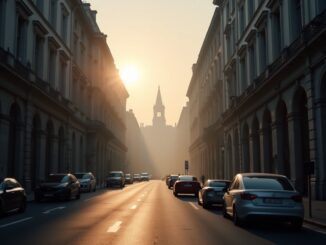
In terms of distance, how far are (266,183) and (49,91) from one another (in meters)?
26.9

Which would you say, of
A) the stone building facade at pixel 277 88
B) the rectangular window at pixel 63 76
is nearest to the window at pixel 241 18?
the stone building facade at pixel 277 88

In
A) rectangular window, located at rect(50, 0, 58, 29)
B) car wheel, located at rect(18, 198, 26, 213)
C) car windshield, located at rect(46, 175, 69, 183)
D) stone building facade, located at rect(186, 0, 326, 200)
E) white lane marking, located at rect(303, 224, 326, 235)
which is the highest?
rectangular window, located at rect(50, 0, 58, 29)

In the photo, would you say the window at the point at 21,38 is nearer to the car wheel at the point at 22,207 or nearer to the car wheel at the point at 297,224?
the car wheel at the point at 22,207

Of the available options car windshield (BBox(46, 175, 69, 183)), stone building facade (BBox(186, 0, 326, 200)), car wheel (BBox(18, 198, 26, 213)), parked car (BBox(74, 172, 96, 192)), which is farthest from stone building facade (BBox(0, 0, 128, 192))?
stone building facade (BBox(186, 0, 326, 200))

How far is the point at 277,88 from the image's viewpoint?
96.7 ft

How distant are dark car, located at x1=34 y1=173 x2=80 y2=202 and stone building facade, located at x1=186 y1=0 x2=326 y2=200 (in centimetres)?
1255

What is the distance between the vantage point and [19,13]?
30484mm

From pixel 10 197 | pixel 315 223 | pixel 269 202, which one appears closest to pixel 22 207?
pixel 10 197

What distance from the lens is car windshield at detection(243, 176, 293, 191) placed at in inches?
535

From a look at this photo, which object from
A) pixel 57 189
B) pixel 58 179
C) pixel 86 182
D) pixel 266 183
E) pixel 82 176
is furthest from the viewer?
pixel 82 176

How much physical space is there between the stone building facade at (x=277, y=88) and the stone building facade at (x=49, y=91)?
51.4 ft

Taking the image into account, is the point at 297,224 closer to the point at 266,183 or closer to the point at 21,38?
the point at 266,183

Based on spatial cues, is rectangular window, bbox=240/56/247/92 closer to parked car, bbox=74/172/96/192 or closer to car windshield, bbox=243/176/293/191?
parked car, bbox=74/172/96/192

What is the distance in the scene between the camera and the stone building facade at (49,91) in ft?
94.7
